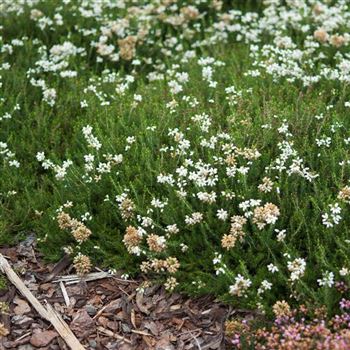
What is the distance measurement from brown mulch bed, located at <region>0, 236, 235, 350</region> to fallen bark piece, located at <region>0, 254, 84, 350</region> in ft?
0.15

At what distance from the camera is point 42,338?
4.77m

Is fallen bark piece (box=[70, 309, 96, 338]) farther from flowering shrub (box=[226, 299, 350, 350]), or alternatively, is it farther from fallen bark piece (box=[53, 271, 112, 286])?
flowering shrub (box=[226, 299, 350, 350])

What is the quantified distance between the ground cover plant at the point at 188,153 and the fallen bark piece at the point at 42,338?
0.61 m

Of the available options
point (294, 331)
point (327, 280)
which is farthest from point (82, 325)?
point (327, 280)

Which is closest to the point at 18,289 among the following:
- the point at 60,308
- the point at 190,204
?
the point at 60,308

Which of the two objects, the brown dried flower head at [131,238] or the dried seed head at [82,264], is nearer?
the brown dried flower head at [131,238]

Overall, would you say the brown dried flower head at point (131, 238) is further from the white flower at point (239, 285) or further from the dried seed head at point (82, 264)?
the white flower at point (239, 285)

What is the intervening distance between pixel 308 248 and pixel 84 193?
79.7 inches

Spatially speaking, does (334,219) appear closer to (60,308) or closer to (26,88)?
(60,308)

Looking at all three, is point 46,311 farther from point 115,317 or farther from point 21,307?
point 115,317

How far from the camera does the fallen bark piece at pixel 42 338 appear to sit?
4.75 m

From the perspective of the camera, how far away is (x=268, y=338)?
13.9 feet

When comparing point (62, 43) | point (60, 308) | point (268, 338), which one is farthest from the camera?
point (62, 43)

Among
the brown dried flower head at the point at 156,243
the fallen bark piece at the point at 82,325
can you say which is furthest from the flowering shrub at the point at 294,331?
the fallen bark piece at the point at 82,325
